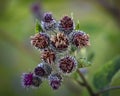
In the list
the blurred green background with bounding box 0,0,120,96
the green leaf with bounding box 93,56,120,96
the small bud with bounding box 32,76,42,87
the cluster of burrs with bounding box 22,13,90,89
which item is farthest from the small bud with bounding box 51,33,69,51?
the blurred green background with bounding box 0,0,120,96

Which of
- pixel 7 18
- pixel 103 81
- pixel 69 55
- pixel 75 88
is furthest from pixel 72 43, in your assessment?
pixel 7 18

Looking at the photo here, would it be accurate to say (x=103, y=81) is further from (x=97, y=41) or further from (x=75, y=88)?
(x=97, y=41)

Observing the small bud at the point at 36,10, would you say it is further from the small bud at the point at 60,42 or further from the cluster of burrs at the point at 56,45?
the small bud at the point at 60,42

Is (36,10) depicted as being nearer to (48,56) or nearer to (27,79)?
(27,79)

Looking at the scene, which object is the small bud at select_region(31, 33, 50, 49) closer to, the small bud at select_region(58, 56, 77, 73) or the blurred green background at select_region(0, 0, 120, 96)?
the small bud at select_region(58, 56, 77, 73)

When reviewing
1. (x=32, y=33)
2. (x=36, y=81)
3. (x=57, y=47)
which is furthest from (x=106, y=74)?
(x=32, y=33)
